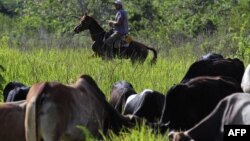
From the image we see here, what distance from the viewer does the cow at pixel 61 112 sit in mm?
5598

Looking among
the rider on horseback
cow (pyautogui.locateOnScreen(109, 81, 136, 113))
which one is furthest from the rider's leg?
cow (pyautogui.locateOnScreen(109, 81, 136, 113))

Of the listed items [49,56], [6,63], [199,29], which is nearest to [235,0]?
[199,29]

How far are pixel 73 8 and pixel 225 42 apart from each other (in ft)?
20.6

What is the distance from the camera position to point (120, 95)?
313 inches

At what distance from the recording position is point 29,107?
18.4 ft

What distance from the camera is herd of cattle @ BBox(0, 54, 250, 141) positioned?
5355 mm

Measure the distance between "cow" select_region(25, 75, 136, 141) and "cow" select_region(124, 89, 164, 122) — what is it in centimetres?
85

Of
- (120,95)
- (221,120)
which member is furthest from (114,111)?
(120,95)

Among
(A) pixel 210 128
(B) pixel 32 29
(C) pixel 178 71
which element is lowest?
(B) pixel 32 29

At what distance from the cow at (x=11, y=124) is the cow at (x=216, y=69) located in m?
2.73

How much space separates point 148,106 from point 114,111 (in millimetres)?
759

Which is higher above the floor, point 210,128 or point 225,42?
point 210,128

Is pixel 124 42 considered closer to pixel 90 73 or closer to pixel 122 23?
pixel 122 23

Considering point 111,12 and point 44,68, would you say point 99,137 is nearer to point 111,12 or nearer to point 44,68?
point 44,68
